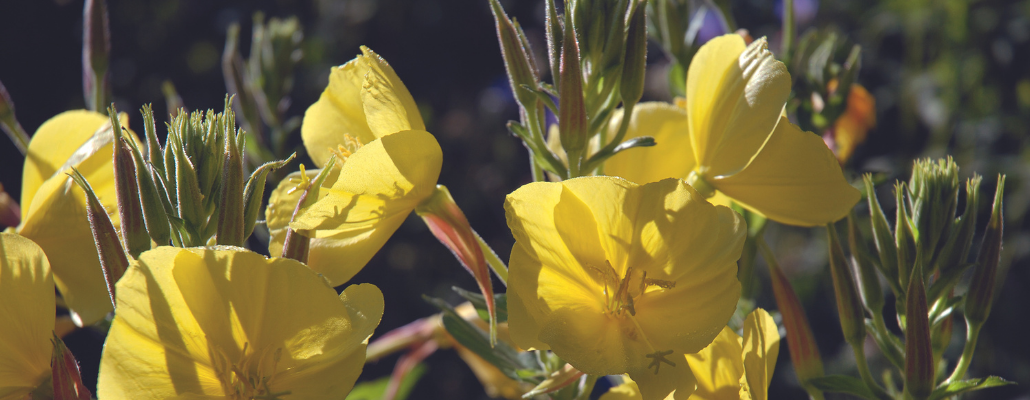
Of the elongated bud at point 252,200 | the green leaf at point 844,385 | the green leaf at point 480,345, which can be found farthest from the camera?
the green leaf at point 480,345

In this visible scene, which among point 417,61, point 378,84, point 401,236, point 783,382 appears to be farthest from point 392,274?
point 378,84

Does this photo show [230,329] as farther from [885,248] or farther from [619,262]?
[885,248]

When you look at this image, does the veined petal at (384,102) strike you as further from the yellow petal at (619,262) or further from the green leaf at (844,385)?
the green leaf at (844,385)

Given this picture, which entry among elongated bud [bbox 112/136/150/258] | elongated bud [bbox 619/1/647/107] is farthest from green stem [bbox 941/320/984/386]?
elongated bud [bbox 112/136/150/258]

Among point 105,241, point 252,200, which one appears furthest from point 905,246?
point 105,241

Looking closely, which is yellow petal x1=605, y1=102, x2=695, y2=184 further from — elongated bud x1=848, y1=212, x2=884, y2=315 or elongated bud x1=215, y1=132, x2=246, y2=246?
elongated bud x1=215, y1=132, x2=246, y2=246

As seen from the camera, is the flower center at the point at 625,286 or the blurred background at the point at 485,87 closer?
the flower center at the point at 625,286

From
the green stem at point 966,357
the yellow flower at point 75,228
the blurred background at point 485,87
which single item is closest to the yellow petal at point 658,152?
the green stem at point 966,357
